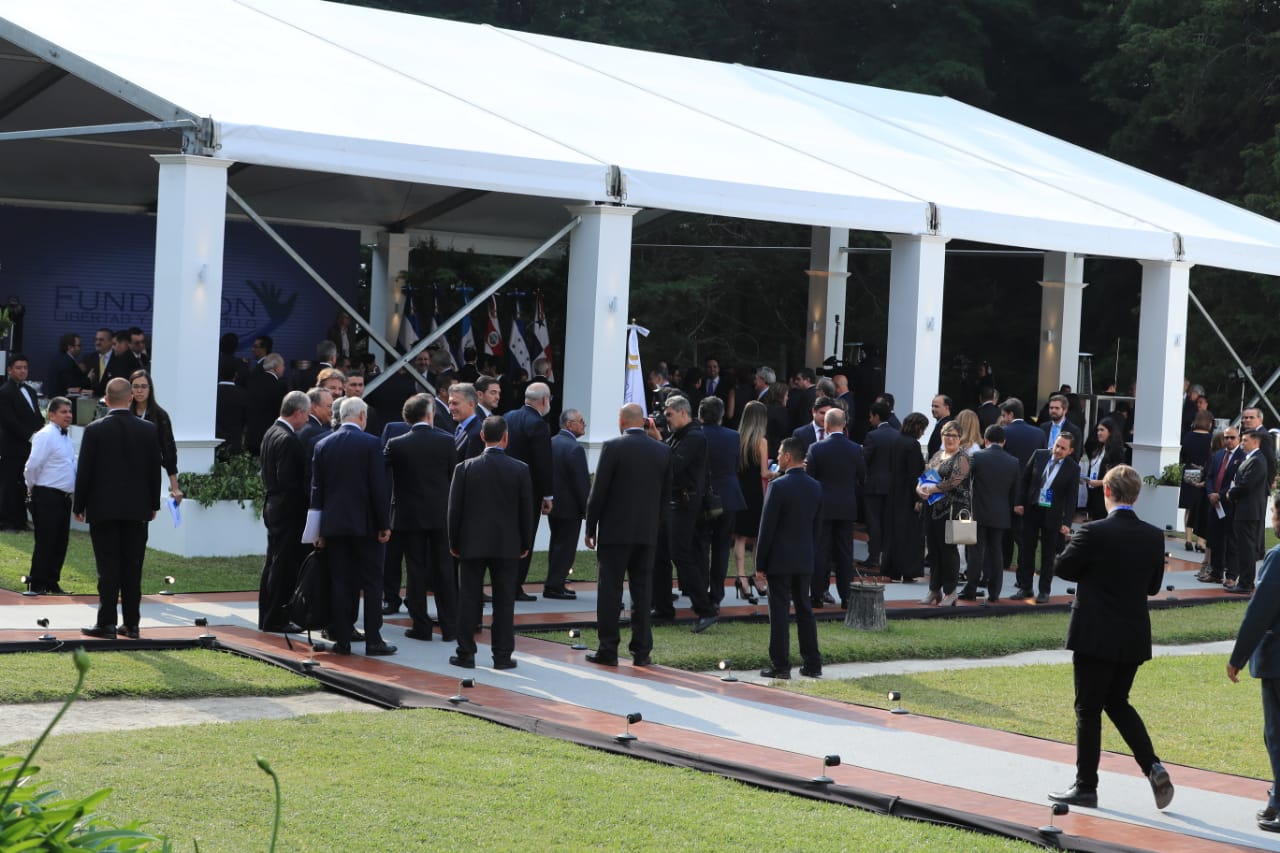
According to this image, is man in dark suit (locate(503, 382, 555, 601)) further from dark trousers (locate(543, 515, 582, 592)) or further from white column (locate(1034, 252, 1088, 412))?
white column (locate(1034, 252, 1088, 412))

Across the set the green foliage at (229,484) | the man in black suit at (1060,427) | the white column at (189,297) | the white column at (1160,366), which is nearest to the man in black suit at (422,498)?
the green foliage at (229,484)

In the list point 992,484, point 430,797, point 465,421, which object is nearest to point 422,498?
point 465,421

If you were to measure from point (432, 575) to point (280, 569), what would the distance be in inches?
40.4

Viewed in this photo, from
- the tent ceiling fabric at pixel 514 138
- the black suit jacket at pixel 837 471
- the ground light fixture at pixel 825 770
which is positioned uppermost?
the tent ceiling fabric at pixel 514 138

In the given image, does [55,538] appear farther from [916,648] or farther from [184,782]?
[916,648]

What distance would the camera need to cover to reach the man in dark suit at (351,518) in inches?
403

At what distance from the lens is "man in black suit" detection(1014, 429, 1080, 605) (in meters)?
14.4

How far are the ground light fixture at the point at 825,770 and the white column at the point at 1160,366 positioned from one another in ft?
48.3

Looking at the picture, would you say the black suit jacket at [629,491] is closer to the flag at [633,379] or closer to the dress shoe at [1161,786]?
the dress shoe at [1161,786]

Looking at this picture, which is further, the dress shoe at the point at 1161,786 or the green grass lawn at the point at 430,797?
the dress shoe at the point at 1161,786

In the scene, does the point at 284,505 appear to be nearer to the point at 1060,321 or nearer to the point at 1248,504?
the point at 1248,504

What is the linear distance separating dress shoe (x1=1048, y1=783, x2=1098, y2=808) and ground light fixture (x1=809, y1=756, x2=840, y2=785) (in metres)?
1.00

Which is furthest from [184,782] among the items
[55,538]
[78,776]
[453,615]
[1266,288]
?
[1266,288]

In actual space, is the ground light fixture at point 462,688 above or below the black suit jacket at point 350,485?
below
